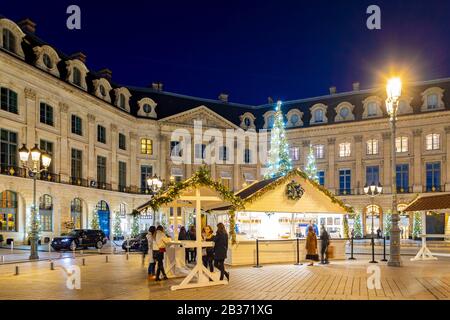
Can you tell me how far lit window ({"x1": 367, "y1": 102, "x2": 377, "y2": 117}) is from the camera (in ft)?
184

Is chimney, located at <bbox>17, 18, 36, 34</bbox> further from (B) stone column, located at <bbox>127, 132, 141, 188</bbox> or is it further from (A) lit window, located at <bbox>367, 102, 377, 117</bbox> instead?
(A) lit window, located at <bbox>367, 102, 377, 117</bbox>

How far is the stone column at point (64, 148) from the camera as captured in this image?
137 ft

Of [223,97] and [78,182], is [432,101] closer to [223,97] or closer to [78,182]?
[223,97]

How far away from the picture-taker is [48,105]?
40.8 m

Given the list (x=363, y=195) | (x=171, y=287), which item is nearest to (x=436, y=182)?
(x=363, y=195)

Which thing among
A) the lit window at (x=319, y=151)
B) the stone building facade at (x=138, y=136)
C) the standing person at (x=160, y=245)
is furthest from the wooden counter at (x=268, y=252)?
the lit window at (x=319, y=151)

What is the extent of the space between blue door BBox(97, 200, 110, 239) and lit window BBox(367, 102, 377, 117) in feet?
97.3

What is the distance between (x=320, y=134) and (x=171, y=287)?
47.2m

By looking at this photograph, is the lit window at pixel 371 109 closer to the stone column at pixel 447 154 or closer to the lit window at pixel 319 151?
the lit window at pixel 319 151

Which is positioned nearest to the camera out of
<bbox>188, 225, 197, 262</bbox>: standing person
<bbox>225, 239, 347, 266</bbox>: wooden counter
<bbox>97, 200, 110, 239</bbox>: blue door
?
<bbox>225, 239, 347, 266</bbox>: wooden counter

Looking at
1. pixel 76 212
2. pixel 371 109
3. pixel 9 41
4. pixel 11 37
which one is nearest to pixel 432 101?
pixel 371 109

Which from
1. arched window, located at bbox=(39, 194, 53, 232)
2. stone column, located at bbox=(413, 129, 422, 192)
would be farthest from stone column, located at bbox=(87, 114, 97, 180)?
stone column, located at bbox=(413, 129, 422, 192)

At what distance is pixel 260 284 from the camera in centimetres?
1389

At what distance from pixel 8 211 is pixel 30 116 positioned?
7.28 metres
